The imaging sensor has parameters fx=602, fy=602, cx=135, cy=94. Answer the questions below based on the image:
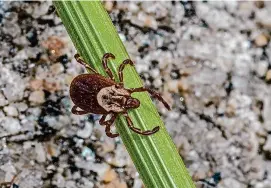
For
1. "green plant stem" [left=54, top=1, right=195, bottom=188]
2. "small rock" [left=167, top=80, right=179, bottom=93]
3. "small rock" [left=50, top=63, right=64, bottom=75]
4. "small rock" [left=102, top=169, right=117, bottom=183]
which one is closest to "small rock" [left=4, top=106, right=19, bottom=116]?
"small rock" [left=50, top=63, right=64, bottom=75]

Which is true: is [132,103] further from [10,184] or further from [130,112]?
[10,184]

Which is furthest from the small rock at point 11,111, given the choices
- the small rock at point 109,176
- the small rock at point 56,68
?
the small rock at point 109,176

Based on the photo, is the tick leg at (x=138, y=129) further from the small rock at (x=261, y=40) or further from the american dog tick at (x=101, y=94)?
the small rock at (x=261, y=40)

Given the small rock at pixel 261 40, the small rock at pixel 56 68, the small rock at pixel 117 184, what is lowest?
the small rock at pixel 117 184

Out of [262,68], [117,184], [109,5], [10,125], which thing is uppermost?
[109,5]

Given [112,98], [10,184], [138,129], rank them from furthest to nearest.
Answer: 1. [10,184]
2. [112,98]
3. [138,129]

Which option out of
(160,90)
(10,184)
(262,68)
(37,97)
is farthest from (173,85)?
(10,184)

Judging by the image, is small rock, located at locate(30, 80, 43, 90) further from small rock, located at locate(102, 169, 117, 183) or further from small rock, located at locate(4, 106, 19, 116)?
small rock, located at locate(102, 169, 117, 183)
